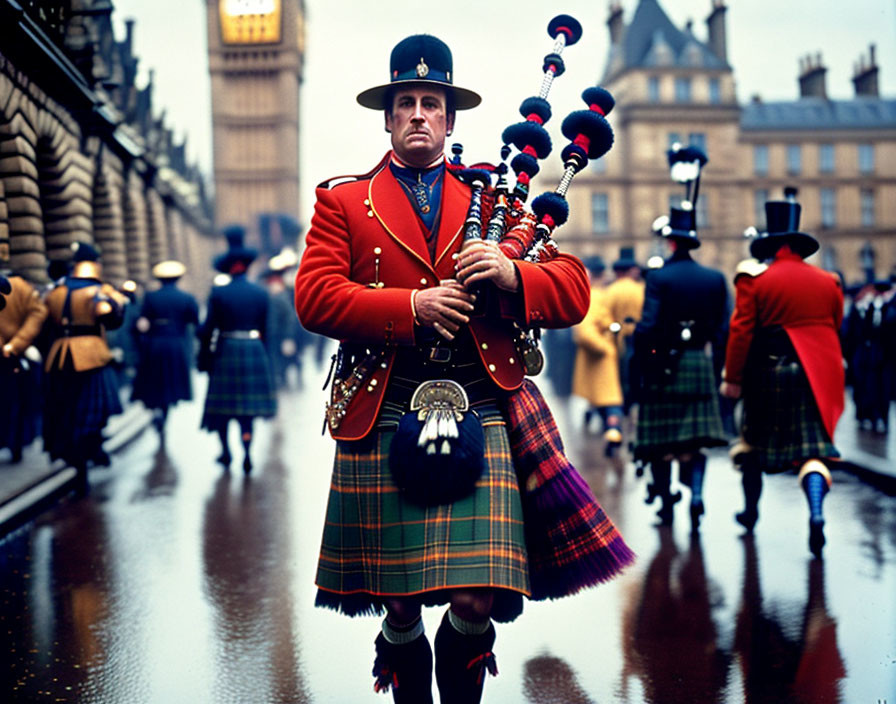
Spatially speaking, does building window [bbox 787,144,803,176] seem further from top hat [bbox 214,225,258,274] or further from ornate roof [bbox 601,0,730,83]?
top hat [bbox 214,225,258,274]

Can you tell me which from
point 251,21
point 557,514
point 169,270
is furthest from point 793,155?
point 557,514

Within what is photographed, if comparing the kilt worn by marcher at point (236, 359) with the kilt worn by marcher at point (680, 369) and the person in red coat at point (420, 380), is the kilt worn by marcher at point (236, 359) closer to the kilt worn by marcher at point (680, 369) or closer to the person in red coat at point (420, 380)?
the kilt worn by marcher at point (680, 369)

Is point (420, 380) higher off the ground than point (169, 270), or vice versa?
point (169, 270)

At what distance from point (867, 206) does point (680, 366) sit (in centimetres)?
4702

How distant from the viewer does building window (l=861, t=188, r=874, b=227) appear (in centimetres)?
4981

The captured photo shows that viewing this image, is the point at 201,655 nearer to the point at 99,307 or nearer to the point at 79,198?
the point at 99,307

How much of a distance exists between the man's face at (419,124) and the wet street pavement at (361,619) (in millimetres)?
1991

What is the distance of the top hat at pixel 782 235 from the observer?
6.42 m

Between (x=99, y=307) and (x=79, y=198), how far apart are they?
7.33 meters

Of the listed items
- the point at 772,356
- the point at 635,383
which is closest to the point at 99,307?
the point at 635,383

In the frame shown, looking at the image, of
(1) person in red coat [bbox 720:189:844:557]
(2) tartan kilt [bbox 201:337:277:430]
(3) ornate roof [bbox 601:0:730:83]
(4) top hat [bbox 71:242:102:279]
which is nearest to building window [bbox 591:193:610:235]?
(3) ornate roof [bbox 601:0:730:83]

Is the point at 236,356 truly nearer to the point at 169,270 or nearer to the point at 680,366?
the point at 169,270

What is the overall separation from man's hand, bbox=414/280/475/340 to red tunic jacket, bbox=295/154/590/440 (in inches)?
1.8

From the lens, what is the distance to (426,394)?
321cm
